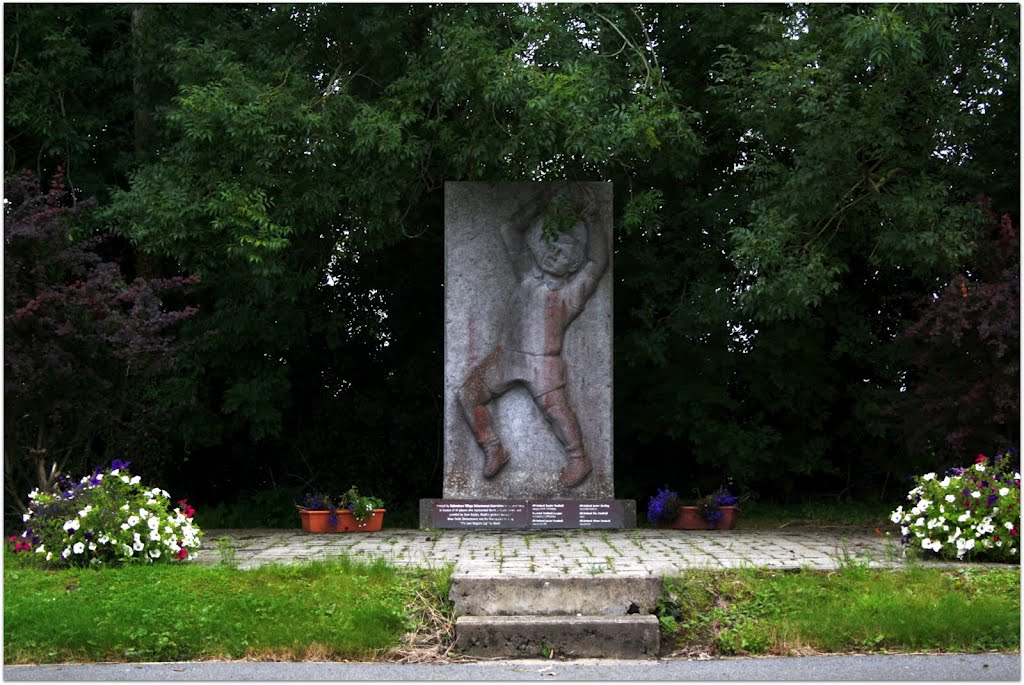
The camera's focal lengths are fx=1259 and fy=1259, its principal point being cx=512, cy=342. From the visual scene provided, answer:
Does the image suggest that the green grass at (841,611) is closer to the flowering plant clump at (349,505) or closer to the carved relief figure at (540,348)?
the carved relief figure at (540,348)

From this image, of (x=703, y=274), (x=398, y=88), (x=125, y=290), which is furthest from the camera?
(x=703, y=274)

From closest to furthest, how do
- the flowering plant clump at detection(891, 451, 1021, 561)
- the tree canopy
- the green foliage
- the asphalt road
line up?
the asphalt road → the green foliage → the flowering plant clump at detection(891, 451, 1021, 561) → the tree canopy

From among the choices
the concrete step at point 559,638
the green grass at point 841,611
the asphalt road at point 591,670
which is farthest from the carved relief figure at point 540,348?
the asphalt road at point 591,670

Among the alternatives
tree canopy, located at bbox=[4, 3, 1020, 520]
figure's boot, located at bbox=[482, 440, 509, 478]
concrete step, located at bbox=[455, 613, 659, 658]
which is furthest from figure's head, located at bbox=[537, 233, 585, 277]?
concrete step, located at bbox=[455, 613, 659, 658]

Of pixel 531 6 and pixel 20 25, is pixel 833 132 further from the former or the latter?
pixel 20 25

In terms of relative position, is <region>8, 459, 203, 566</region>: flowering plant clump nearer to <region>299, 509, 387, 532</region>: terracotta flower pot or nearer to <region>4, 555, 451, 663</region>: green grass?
<region>4, 555, 451, 663</region>: green grass

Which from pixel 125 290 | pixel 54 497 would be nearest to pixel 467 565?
pixel 54 497

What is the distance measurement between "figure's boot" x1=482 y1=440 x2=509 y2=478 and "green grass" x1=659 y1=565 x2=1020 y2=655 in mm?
4869

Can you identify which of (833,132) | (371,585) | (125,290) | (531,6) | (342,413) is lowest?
(371,585)

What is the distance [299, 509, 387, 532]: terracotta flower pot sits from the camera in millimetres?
12656

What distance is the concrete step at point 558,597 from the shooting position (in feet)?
25.0

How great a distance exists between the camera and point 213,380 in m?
16.2

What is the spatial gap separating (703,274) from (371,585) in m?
7.66

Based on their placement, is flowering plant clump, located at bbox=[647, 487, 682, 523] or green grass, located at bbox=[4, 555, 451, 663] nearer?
green grass, located at bbox=[4, 555, 451, 663]
